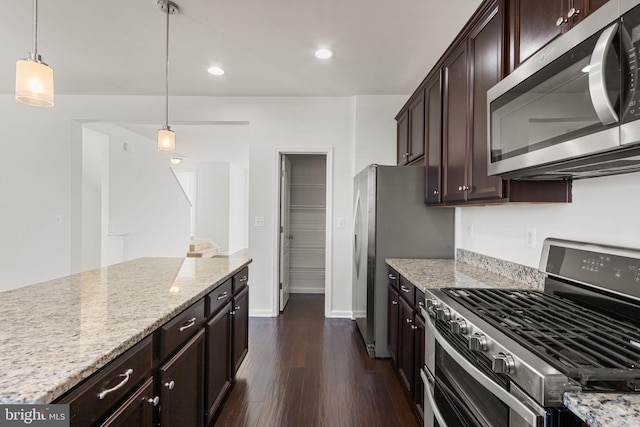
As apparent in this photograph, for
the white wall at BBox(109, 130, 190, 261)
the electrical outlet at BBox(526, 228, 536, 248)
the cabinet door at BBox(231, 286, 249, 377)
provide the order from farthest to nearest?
the white wall at BBox(109, 130, 190, 261) < the cabinet door at BBox(231, 286, 249, 377) < the electrical outlet at BBox(526, 228, 536, 248)

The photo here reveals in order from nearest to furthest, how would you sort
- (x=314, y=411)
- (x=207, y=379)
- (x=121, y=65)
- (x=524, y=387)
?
(x=524, y=387) < (x=207, y=379) < (x=314, y=411) < (x=121, y=65)

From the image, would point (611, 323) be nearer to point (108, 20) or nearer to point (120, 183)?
point (108, 20)

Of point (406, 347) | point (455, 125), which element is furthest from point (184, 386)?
point (455, 125)

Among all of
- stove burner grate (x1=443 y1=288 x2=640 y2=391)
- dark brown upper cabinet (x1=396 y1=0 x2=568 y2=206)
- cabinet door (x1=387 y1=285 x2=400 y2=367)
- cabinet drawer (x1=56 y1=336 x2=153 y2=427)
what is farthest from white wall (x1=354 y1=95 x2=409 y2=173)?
cabinet drawer (x1=56 y1=336 x2=153 y2=427)

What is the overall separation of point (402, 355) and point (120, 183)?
561cm

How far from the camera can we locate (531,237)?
6.10 ft

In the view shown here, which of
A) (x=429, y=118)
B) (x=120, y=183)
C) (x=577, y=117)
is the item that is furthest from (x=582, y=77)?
(x=120, y=183)

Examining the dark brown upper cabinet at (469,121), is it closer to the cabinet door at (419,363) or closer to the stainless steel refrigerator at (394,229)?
the stainless steel refrigerator at (394,229)

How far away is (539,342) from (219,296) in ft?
5.14

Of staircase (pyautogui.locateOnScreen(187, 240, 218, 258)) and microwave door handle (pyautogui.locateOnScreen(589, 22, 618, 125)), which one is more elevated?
microwave door handle (pyautogui.locateOnScreen(589, 22, 618, 125))

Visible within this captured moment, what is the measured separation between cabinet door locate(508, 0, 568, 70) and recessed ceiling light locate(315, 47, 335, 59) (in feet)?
5.01

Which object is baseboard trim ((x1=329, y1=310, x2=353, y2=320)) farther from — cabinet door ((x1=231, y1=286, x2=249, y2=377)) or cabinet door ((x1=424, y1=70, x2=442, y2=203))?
cabinet door ((x1=424, y1=70, x2=442, y2=203))

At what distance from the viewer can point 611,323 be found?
1.11 m

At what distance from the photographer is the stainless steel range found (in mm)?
780
